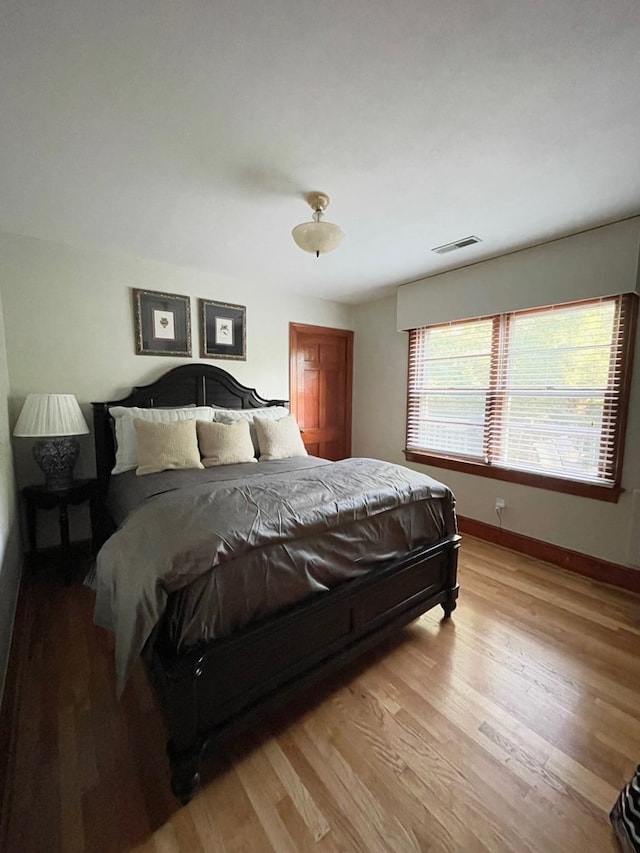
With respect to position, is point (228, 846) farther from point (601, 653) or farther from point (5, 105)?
point (5, 105)

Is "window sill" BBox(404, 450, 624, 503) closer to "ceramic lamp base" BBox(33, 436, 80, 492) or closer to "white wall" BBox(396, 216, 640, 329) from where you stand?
"white wall" BBox(396, 216, 640, 329)

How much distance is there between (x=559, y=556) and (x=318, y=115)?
317 centimetres

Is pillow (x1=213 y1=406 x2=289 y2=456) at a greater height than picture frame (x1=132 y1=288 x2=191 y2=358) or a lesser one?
lesser

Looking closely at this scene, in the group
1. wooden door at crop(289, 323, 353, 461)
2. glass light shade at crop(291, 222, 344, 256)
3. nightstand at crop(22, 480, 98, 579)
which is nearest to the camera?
glass light shade at crop(291, 222, 344, 256)

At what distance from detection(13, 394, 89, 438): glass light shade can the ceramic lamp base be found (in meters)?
0.14

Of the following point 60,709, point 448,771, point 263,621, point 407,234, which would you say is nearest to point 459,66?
point 407,234

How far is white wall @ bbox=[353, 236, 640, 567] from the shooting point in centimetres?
235

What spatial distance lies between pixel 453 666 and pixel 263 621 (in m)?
1.06

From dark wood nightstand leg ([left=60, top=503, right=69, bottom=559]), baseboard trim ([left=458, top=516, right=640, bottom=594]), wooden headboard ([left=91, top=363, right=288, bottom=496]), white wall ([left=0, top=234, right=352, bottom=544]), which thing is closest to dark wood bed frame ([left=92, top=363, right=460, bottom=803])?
baseboard trim ([left=458, top=516, right=640, bottom=594])

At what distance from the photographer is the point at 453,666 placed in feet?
5.59

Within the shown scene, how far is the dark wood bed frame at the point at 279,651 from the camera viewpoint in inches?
44.1

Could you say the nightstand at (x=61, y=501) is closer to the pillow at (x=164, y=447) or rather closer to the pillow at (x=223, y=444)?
the pillow at (x=164, y=447)

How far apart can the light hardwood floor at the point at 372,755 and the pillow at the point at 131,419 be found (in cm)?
Result: 105

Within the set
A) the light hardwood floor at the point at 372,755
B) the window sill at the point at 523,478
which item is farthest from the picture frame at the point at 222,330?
the light hardwood floor at the point at 372,755
